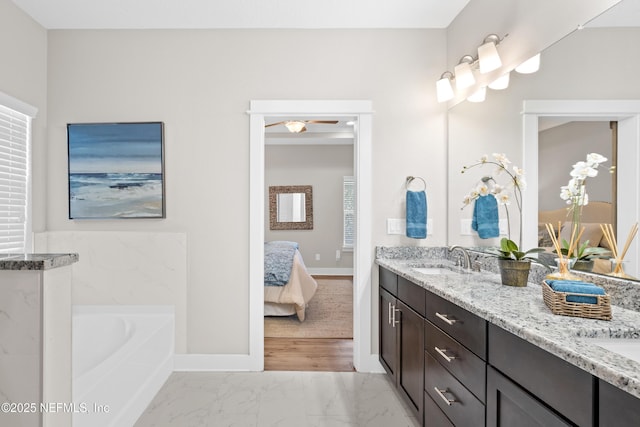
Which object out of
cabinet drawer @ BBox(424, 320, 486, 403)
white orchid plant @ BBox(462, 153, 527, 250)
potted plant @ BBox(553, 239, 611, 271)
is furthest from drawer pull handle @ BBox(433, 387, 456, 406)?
white orchid plant @ BBox(462, 153, 527, 250)

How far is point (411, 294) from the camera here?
210cm

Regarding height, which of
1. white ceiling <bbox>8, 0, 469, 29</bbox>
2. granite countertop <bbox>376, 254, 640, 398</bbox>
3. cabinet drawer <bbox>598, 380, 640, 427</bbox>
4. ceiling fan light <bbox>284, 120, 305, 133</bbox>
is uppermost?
white ceiling <bbox>8, 0, 469, 29</bbox>

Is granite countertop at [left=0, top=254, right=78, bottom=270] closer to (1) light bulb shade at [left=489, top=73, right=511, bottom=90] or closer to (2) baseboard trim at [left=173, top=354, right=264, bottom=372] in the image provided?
(2) baseboard trim at [left=173, top=354, right=264, bottom=372]

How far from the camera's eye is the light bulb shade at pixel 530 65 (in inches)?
70.7

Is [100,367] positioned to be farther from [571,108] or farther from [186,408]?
[571,108]

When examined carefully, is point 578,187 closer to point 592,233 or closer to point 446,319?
point 592,233

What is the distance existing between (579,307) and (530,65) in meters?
1.28

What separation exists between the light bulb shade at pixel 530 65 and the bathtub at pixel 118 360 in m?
2.63

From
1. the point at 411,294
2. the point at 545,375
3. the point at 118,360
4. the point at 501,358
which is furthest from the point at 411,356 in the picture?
the point at 118,360

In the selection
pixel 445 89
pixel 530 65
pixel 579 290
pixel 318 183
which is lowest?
pixel 579 290

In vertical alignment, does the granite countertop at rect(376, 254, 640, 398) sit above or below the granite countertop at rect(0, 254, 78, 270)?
below

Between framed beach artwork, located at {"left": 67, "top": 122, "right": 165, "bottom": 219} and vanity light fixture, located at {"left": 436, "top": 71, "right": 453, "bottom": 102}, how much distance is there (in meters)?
2.10

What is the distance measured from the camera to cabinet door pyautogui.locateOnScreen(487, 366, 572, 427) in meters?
1.00

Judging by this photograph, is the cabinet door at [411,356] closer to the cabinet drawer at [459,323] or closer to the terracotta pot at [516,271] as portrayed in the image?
the cabinet drawer at [459,323]
